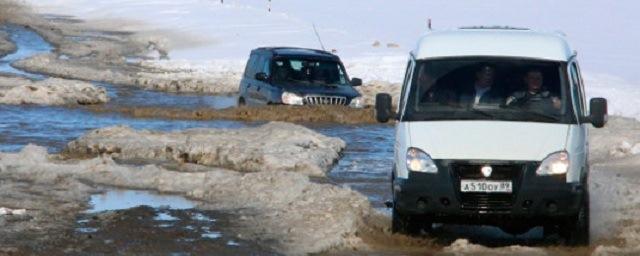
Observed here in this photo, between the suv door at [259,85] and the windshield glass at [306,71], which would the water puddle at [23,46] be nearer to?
the suv door at [259,85]

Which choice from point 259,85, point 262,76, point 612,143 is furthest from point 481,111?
point 259,85

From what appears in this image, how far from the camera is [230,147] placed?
66.7ft

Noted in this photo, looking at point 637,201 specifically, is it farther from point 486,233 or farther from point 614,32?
point 614,32

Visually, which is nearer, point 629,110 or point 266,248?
point 266,248

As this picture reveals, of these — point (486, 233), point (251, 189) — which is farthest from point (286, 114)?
point (486, 233)

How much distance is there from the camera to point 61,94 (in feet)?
108

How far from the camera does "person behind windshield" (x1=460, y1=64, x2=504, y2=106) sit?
13062 mm

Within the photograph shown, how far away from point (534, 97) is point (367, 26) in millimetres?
57316

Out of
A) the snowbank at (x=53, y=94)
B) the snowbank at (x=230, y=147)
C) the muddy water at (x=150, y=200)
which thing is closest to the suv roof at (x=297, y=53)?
the muddy water at (x=150, y=200)

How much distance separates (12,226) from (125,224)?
1023 mm

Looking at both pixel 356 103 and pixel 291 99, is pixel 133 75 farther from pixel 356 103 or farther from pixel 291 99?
pixel 291 99

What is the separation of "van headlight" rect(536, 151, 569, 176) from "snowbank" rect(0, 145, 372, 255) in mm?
1807

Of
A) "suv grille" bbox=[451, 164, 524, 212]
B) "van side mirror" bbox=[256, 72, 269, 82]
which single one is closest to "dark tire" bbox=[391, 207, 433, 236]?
"suv grille" bbox=[451, 164, 524, 212]

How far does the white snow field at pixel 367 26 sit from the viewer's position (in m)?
45.4
